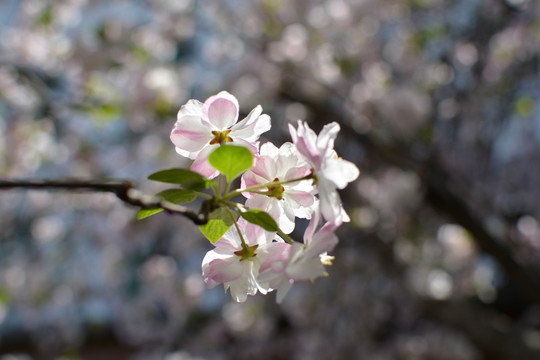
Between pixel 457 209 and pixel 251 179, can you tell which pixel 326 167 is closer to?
pixel 251 179

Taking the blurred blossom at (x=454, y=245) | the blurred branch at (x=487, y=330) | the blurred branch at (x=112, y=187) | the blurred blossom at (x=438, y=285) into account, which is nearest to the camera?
the blurred branch at (x=112, y=187)

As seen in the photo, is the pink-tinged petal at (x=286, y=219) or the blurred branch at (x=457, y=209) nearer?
the pink-tinged petal at (x=286, y=219)

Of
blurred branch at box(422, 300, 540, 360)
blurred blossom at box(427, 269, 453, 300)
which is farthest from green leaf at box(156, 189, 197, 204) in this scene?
blurred blossom at box(427, 269, 453, 300)

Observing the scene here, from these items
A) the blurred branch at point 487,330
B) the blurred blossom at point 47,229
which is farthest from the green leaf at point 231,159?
the blurred blossom at point 47,229

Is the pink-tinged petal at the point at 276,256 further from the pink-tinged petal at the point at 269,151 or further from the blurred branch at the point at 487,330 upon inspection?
the blurred branch at the point at 487,330

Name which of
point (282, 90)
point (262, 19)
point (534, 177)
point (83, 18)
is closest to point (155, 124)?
point (282, 90)

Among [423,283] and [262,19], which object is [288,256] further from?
[262,19]
